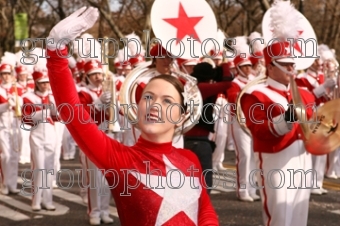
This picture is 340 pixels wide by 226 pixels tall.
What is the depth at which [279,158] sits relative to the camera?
17.3ft

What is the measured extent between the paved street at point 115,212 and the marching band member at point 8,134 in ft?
1.27

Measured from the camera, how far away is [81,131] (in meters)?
2.92

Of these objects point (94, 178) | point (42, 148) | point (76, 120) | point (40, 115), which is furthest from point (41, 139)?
point (76, 120)

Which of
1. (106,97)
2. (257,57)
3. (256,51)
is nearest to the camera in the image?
(106,97)

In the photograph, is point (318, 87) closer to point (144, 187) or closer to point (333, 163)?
point (333, 163)

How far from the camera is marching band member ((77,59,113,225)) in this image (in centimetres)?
765

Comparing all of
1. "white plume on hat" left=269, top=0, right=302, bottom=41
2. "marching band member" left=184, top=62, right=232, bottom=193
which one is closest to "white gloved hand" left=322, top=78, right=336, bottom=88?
"marching band member" left=184, top=62, right=232, bottom=193

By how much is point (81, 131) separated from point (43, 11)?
30908mm

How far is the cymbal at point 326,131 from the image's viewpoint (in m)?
5.04

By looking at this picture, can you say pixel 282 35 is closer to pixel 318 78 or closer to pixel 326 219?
pixel 326 219

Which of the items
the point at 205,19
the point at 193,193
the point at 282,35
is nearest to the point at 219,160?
the point at 205,19

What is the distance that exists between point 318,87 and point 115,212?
111 inches

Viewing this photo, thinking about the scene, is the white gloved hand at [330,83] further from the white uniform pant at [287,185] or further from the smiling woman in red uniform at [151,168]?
the smiling woman in red uniform at [151,168]

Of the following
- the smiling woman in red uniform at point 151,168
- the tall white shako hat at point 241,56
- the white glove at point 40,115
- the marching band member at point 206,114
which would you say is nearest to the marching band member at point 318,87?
the tall white shako hat at point 241,56
